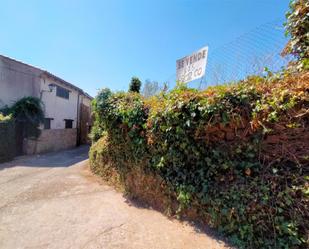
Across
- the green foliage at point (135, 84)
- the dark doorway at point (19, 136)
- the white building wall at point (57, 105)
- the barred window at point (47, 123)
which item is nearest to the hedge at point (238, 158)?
the green foliage at point (135, 84)

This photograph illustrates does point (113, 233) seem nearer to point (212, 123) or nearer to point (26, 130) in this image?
point (212, 123)

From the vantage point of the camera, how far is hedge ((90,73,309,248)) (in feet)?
8.27

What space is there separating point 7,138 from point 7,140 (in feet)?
0.32

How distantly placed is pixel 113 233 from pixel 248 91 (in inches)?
124

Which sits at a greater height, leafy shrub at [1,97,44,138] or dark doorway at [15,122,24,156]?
leafy shrub at [1,97,44,138]

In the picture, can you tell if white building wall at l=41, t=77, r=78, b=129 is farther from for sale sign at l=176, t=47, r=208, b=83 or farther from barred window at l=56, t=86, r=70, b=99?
for sale sign at l=176, t=47, r=208, b=83

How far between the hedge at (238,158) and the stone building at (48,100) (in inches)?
416

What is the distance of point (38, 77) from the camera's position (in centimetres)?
1218

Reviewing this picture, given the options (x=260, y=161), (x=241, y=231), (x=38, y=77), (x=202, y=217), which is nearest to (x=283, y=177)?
(x=260, y=161)

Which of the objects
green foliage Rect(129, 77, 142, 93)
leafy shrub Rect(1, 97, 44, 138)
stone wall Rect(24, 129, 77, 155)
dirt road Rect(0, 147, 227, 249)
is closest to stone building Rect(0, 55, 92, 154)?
stone wall Rect(24, 129, 77, 155)

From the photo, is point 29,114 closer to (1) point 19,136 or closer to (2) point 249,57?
(1) point 19,136

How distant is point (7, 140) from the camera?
30.8ft

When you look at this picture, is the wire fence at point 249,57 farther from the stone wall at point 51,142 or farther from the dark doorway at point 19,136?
the stone wall at point 51,142

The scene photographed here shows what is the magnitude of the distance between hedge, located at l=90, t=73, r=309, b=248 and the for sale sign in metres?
0.88
